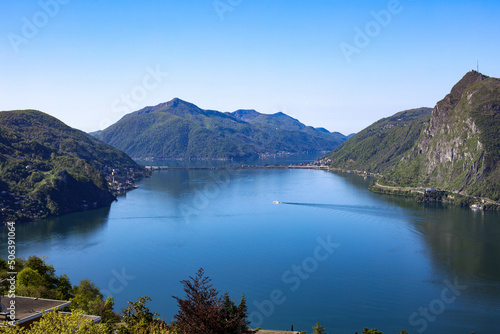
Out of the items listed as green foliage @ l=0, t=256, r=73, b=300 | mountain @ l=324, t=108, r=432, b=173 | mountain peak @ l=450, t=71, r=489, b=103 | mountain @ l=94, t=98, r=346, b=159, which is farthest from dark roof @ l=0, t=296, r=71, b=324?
mountain @ l=94, t=98, r=346, b=159

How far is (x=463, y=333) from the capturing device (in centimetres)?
1838

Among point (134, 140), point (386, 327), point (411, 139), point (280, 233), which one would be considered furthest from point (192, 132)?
point (386, 327)

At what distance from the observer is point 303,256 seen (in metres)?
29.5

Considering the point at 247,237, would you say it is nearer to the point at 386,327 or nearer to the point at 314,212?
the point at 314,212

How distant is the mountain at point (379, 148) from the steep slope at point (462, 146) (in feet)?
35.5

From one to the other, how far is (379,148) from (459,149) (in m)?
36.2

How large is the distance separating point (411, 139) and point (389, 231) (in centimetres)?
5877

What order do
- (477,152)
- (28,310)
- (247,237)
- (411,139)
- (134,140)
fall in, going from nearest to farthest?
(28,310) < (247,237) < (477,152) < (411,139) < (134,140)

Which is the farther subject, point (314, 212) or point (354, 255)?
point (314, 212)

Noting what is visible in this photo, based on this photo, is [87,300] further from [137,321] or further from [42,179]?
[42,179]

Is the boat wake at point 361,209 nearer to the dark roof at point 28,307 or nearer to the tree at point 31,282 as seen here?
the tree at point 31,282

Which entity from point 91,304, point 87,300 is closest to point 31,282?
point 87,300

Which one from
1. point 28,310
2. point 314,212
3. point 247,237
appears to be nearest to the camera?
point 28,310

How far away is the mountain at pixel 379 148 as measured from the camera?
8862 cm
